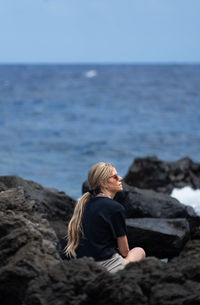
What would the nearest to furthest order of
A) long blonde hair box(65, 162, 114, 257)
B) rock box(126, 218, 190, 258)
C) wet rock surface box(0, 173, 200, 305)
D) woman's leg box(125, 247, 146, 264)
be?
wet rock surface box(0, 173, 200, 305) < woman's leg box(125, 247, 146, 264) < long blonde hair box(65, 162, 114, 257) < rock box(126, 218, 190, 258)

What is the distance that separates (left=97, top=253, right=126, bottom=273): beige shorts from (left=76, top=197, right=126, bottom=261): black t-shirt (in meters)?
0.03

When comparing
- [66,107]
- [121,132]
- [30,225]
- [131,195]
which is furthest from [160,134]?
[30,225]

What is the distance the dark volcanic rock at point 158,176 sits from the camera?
445 inches

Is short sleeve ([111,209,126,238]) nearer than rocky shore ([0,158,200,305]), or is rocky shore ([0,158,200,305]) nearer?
rocky shore ([0,158,200,305])

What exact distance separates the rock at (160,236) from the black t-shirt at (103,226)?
1557 mm

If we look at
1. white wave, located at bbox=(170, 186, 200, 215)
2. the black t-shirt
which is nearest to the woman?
the black t-shirt

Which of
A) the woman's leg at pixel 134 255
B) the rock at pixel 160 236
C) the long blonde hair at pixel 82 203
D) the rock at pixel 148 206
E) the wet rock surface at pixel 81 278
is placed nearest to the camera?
the wet rock surface at pixel 81 278

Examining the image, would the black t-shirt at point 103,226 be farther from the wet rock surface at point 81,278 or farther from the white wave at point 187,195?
the white wave at point 187,195

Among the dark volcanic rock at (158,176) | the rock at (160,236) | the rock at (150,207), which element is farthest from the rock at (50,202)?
the dark volcanic rock at (158,176)

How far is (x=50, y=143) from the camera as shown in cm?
2162

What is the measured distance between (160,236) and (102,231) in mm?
1692

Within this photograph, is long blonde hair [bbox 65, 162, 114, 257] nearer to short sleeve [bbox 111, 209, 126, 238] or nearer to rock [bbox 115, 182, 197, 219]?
short sleeve [bbox 111, 209, 126, 238]

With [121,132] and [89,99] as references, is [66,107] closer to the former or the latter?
[89,99]

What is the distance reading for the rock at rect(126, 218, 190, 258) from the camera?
20.3ft
